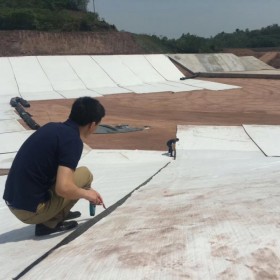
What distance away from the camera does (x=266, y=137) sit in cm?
931

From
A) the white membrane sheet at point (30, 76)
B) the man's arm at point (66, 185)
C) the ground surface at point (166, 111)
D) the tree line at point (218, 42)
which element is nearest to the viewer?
the man's arm at point (66, 185)

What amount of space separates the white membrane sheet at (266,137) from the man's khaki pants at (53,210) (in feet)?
17.2

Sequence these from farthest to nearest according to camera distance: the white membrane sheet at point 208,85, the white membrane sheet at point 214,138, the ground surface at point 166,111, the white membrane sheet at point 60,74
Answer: the white membrane sheet at point 208,85 → the white membrane sheet at point 60,74 → the ground surface at point 166,111 → the white membrane sheet at point 214,138

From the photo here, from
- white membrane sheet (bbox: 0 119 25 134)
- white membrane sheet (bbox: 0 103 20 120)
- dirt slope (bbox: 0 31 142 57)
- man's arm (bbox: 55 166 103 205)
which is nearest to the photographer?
man's arm (bbox: 55 166 103 205)

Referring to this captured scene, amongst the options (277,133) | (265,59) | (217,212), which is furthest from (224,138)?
(265,59)

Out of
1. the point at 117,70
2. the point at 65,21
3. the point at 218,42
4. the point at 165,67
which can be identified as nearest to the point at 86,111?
the point at 117,70

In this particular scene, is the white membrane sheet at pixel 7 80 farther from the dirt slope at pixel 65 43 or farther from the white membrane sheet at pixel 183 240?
the white membrane sheet at pixel 183 240

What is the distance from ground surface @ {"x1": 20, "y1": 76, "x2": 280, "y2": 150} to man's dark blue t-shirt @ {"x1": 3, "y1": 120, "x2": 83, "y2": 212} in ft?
19.2

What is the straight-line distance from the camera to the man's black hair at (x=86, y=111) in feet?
8.85

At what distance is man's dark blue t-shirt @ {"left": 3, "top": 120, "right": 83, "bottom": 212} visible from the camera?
2662mm

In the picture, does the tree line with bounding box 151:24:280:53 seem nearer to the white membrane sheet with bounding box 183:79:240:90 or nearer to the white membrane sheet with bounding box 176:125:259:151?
the white membrane sheet with bounding box 183:79:240:90

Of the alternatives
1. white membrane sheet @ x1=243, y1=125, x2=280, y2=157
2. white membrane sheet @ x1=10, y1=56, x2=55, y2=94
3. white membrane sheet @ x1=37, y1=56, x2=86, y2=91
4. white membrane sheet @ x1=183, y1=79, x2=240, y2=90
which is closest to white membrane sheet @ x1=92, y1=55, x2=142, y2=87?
white membrane sheet @ x1=37, y1=56, x2=86, y2=91

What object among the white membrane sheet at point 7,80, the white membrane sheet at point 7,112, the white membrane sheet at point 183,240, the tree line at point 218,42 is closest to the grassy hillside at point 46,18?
the tree line at point 218,42

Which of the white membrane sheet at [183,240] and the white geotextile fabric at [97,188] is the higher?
the white membrane sheet at [183,240]
